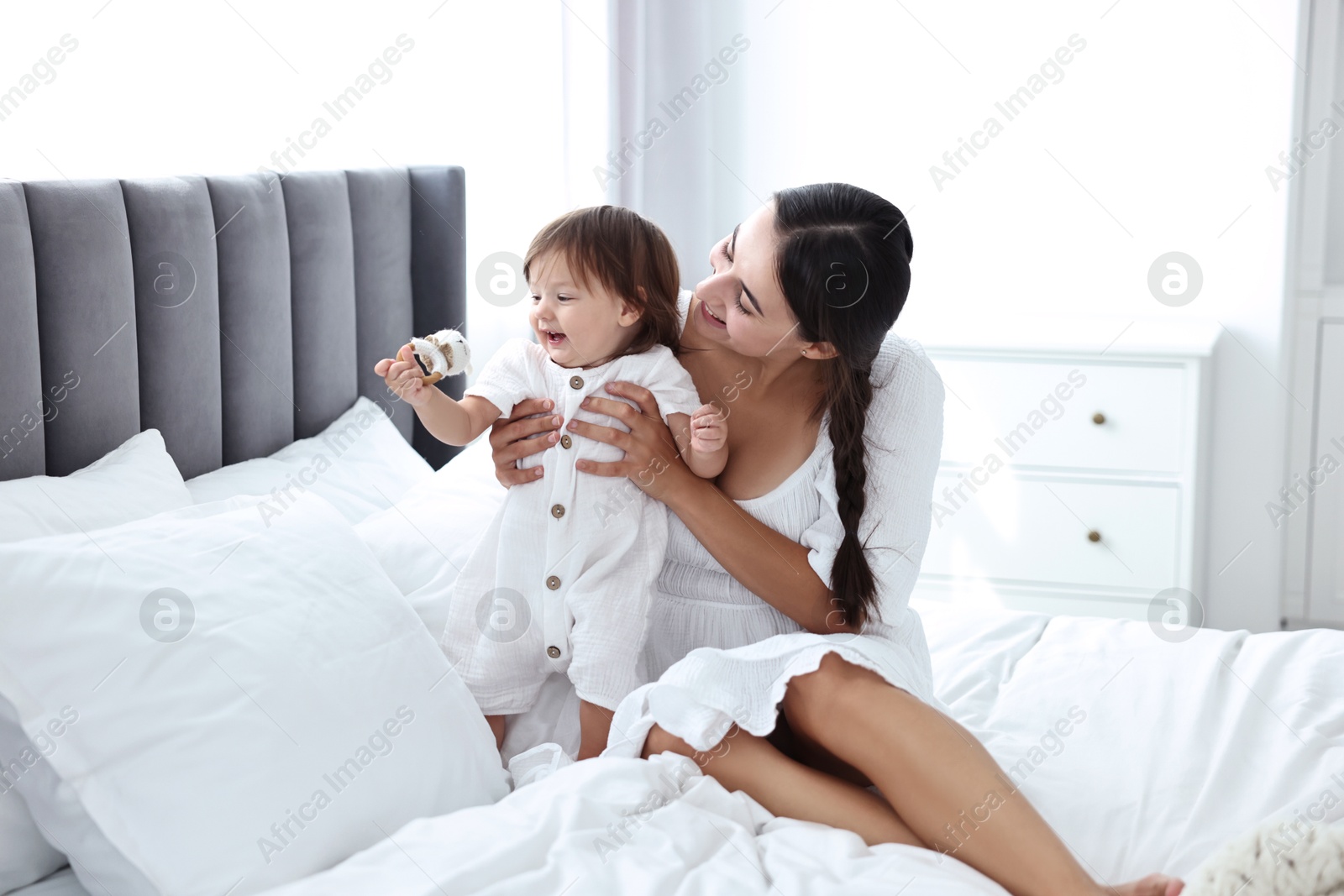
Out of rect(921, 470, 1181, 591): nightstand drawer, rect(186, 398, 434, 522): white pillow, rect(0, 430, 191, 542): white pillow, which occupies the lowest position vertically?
rect(921, 470, 1181, 591): nightstand drawer

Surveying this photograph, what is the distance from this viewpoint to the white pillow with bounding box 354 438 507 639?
1.47 m

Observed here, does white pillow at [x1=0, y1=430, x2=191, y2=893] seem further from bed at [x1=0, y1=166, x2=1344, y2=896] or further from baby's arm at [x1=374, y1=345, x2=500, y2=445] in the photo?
baby's arm at [x1=374, y1=345, x2=500, y2=445]

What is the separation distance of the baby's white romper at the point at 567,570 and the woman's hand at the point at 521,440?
0.01m

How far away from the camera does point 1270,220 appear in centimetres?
268

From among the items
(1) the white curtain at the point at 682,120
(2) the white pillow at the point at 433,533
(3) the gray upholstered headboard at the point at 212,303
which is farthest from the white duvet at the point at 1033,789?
(1) the white curtain at the point at 682,120

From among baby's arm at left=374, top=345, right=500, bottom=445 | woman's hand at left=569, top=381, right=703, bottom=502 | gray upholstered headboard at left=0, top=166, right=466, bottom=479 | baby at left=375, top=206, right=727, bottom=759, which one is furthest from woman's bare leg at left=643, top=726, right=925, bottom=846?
gray upholstered headboard at left=0, top=166, right=466, bottom=479

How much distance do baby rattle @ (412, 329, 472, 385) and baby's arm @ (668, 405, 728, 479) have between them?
27 cm

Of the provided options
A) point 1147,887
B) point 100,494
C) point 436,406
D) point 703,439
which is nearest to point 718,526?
point 703,439

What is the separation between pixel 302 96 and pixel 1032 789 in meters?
1.52

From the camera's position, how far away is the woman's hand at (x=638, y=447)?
55.2 inches

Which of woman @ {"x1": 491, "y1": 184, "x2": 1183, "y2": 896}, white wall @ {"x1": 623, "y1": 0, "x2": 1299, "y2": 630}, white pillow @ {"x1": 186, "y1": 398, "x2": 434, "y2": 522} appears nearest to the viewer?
woman @ {"x1": 491, "y1": 184, "x2": 1183, "y2": 896}

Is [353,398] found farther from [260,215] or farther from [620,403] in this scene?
[620,403]

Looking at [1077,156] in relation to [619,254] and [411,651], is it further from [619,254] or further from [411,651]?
[411,651]

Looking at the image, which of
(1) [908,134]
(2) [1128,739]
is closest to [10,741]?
(2) [1128,739]
